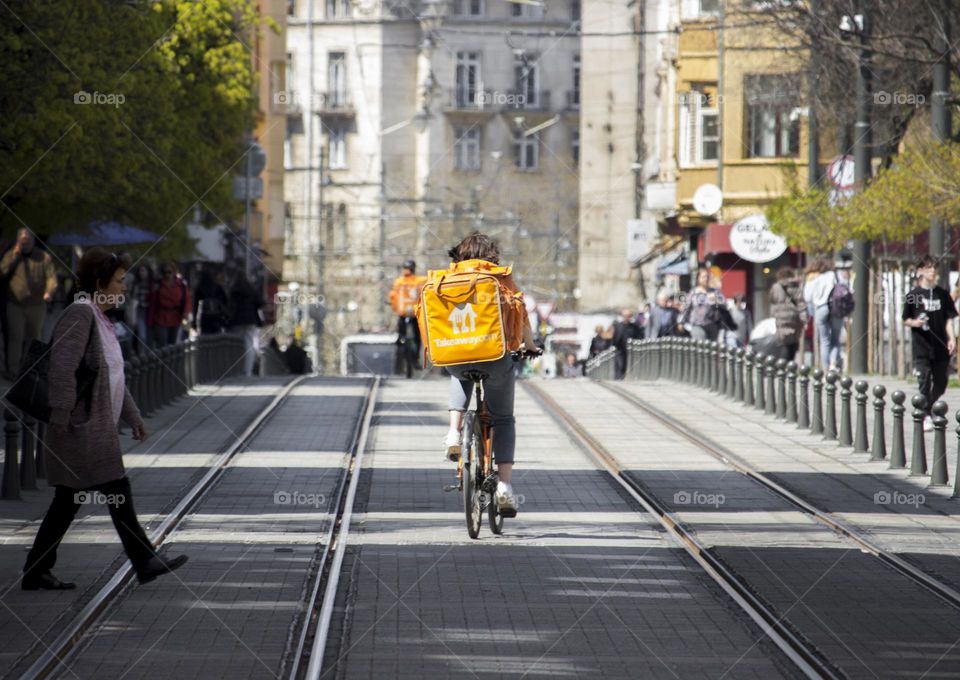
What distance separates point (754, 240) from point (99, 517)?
22396mm

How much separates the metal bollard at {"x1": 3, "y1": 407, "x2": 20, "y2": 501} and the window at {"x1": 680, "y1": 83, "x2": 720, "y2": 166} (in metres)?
34.9

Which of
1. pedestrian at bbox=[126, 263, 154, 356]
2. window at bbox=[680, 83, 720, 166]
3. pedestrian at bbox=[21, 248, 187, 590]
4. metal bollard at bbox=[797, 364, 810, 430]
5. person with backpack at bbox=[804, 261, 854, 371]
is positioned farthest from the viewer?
window at bbox=[680, 83, 720, 166]

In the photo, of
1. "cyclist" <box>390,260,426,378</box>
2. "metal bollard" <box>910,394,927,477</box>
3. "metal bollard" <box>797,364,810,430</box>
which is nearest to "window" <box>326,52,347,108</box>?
"cyclist" <box>390,260,426,378</box>

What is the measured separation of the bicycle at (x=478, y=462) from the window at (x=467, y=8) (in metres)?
85.2

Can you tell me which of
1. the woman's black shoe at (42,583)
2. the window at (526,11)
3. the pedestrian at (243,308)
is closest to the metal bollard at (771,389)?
the pedestrian at (243,308)

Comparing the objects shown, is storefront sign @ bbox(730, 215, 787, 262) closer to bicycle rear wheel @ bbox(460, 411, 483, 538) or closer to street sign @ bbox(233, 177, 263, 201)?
street sign @ bbox(233, 177, 263, 201)

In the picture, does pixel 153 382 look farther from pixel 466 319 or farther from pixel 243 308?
pixel 466 319

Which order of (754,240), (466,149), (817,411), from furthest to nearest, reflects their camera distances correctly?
(466,149)
(754,240)
(817,411)

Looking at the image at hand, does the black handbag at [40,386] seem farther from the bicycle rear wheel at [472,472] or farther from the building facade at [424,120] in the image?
the building facade at [424,120]

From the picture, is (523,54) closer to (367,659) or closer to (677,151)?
(677,151)

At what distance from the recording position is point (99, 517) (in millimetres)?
12875

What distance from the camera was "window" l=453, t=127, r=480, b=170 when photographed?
94.4 meters

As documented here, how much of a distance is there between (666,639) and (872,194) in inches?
838

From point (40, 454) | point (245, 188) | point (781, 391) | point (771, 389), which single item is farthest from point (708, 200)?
point (40, 454)
